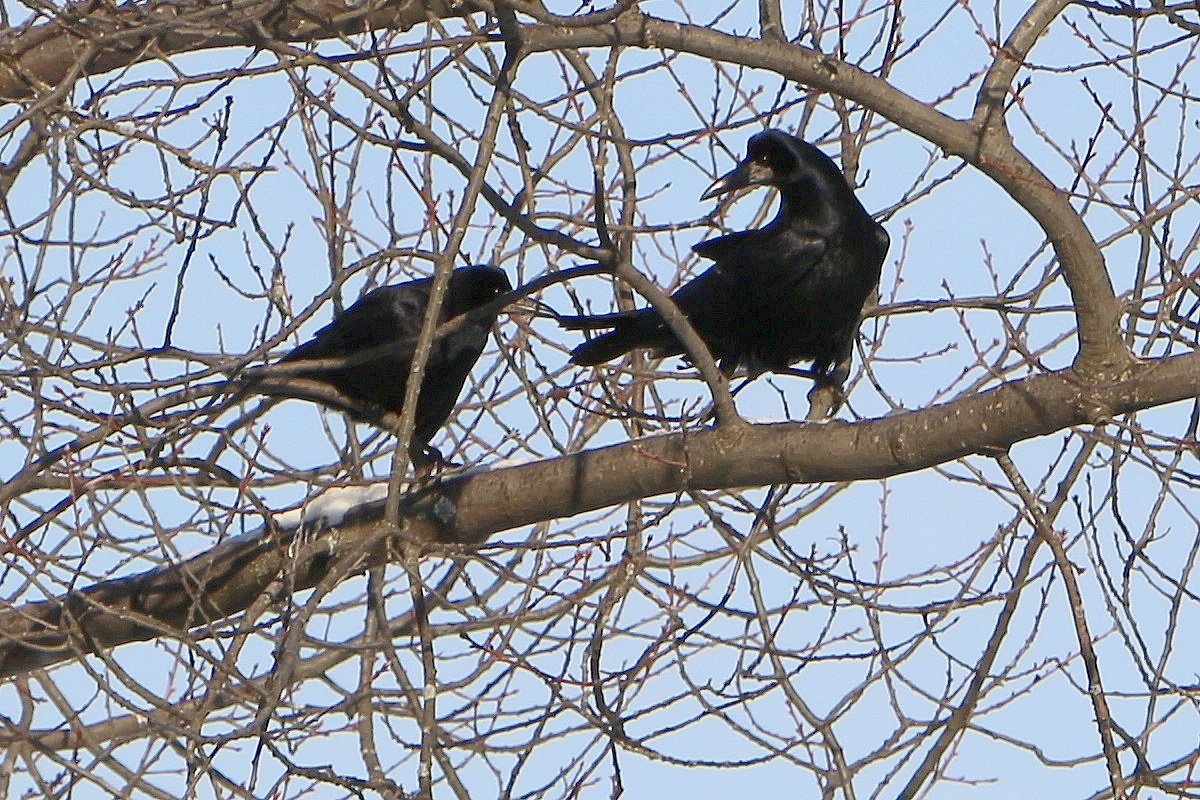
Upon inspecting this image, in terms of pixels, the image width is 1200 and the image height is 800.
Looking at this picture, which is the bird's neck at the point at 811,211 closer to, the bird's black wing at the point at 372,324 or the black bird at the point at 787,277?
the black bird at the point at 787,277

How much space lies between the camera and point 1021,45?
162 inches

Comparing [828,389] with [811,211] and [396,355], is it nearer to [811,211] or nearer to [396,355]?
[811,211]

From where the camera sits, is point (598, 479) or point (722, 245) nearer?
point (598, 479)

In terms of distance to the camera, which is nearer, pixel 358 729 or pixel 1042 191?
pixel 1042 191

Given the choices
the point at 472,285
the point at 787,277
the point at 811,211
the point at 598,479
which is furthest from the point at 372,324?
the point at 598,479

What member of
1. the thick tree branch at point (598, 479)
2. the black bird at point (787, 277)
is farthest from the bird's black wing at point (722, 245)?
the thick tree branch at point (598, 479)

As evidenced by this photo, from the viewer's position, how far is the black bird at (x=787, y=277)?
20.2ft

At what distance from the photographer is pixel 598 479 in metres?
4.63

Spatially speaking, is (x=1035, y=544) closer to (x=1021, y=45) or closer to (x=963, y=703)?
(x=963, y=703)

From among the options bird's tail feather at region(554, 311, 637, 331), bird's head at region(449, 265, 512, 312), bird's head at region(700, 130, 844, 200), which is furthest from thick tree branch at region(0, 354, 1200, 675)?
bird's head at region(449, 265, 512, 312)

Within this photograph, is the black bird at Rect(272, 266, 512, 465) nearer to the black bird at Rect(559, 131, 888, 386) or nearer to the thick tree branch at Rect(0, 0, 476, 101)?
the black bird at Rect(559, 131, 888, 386)

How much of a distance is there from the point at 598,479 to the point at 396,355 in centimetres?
193

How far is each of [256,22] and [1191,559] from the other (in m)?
3.18

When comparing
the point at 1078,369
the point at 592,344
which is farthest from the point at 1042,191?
the point at 592,344
